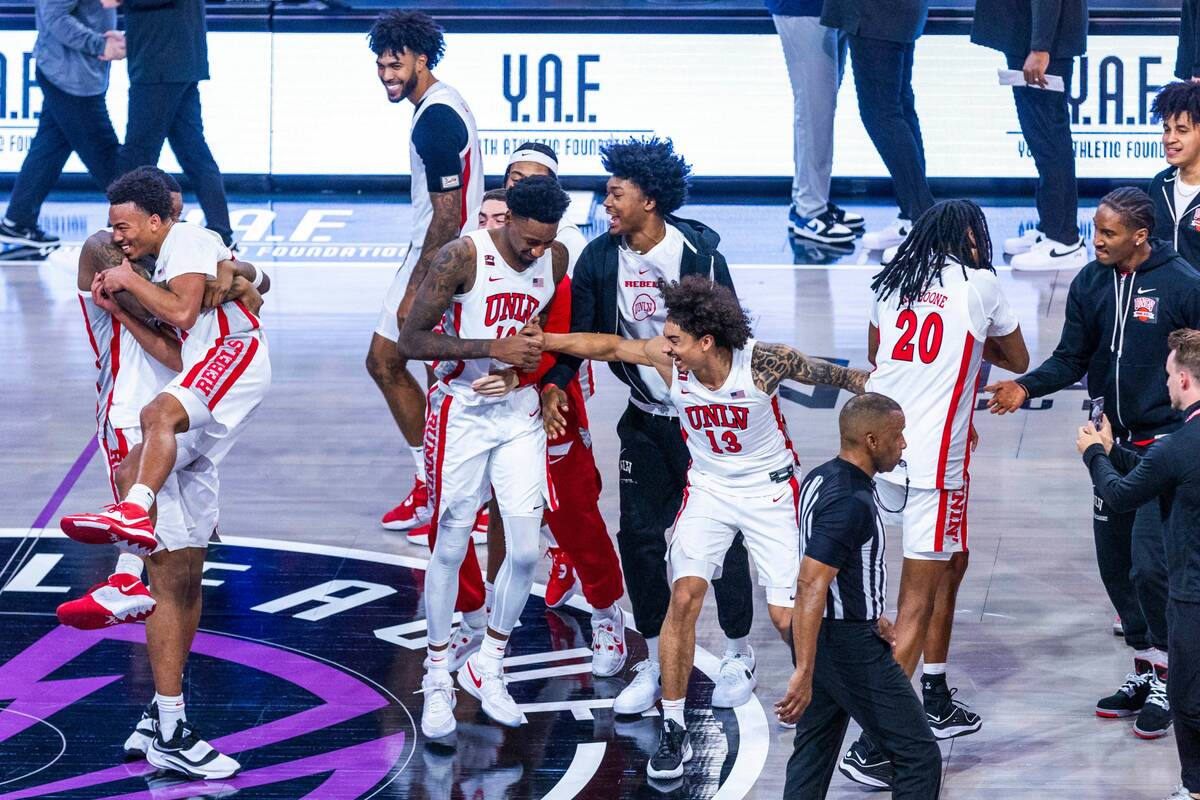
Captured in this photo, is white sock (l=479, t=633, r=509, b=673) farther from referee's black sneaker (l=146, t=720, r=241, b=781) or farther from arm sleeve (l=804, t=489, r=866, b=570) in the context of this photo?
arm sleeve (l=804, t=489, r=866, b=570)

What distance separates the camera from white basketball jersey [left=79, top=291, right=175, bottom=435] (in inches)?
232

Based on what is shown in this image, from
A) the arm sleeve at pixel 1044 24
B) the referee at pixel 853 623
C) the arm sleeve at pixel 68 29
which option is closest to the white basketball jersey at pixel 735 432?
the referee at pixel 853 623

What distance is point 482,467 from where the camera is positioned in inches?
234

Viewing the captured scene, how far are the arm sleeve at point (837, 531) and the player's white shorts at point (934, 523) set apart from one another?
903 mm

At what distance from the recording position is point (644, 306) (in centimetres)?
616

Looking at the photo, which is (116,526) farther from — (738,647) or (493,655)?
(738,647)

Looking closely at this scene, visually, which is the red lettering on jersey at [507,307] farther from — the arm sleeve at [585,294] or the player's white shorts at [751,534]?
the player's white shorts at [751,534]

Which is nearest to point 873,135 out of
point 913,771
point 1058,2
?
point 1058,2

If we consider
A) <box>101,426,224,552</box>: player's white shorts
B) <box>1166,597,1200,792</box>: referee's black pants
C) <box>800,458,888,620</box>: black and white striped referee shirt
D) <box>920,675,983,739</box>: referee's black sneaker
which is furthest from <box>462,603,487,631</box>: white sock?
<box>1166,597,1200,792</box>: referee's black pants

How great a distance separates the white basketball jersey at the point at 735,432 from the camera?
5.54 metres

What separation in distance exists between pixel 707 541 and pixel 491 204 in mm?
1764

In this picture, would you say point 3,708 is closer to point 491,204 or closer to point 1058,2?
point 491,204

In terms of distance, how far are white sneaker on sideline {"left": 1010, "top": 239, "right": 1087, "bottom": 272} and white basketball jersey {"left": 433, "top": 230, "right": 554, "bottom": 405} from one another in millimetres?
6142

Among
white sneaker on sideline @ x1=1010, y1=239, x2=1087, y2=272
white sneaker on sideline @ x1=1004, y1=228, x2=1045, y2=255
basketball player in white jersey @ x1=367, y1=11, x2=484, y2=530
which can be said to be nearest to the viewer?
basketball player in white jersey @ x1=367, y1=11, x2=484, y2=530
